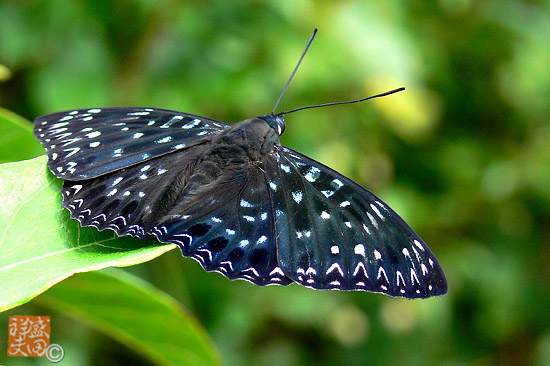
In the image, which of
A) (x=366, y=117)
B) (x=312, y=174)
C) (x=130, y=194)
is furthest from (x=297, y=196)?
(x=366, y=117)

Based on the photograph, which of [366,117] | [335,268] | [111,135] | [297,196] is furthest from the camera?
[366,117]

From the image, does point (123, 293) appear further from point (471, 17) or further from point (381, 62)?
point (471, 17)

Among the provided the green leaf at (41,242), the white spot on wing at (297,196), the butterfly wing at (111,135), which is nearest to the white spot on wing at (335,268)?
the white spot on wing at (297,196)

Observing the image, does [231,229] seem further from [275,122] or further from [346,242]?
[275,122]

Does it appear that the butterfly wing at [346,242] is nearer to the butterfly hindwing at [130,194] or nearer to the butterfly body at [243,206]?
the butterfly body at [243,206]

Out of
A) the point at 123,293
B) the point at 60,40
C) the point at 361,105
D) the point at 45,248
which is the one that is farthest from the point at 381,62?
the point at 45,248

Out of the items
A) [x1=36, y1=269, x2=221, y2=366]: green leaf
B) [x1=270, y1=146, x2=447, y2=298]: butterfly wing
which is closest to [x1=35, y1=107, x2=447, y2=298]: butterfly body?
[x1=270, y1=146, x2=447, y2=298]: butterfly wing

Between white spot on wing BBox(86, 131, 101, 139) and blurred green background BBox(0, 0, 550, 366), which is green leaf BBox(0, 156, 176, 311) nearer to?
white spot on wing BBox(86, 131, 101, 139)
